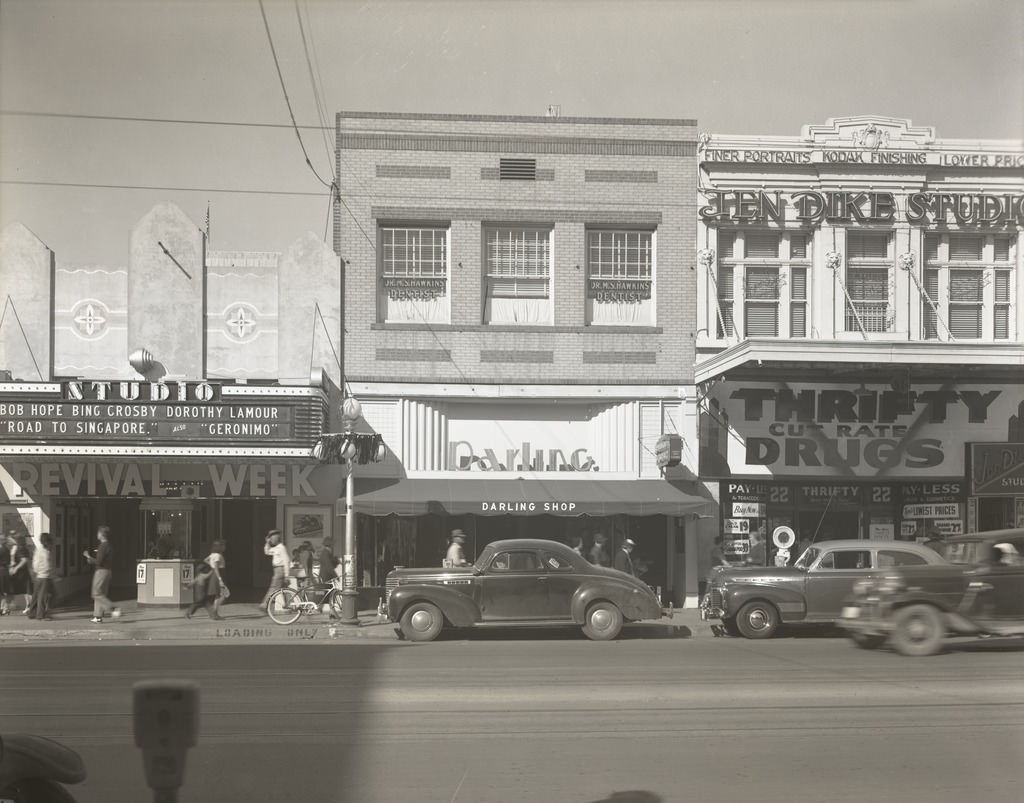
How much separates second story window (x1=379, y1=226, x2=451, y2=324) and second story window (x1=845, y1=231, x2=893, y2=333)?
29.6ft

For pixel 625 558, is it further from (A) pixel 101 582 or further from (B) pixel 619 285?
(A) pixel 101 582

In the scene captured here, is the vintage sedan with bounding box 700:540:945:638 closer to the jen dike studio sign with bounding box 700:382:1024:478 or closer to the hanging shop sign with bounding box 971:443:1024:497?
the jen dike studio sign with bounding box 700:382:1024:478

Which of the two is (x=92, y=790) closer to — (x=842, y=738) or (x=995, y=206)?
(x=842, y=738)

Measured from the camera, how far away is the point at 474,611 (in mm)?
16547

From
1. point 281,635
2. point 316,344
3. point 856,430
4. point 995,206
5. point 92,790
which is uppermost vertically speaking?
point 995,206

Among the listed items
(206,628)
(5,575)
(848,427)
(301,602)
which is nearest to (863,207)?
(848,427)

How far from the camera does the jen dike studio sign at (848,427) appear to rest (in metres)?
22.5

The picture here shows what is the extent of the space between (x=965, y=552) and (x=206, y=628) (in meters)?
12.6

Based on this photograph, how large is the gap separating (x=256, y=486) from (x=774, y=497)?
1139cm

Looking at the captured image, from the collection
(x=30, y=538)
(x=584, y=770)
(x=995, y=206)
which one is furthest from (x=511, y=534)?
(x=584, y=770)

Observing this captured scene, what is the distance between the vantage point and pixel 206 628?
1791 cm

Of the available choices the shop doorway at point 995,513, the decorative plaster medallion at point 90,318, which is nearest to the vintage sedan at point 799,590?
the shop doorway at point 995,513

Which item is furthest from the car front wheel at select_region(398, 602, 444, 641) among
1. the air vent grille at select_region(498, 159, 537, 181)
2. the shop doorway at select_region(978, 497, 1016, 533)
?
the shop doorway at select_region(978, 497, 1016, 533)

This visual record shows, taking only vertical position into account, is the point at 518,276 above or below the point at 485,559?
above
